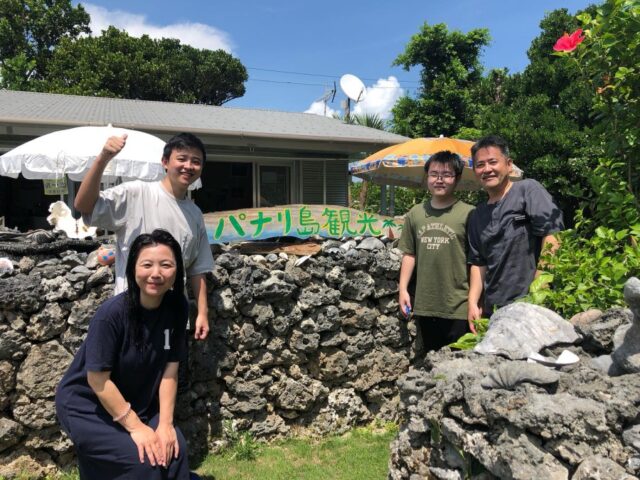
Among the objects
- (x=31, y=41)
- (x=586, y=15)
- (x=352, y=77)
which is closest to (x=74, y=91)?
(x=31, y=41)

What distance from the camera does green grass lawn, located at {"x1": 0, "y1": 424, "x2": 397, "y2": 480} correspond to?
10.3 feet

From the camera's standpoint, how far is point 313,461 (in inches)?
132

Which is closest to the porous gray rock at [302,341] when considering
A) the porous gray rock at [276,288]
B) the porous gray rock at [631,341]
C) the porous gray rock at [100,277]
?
the porous gray rock at [276,288]

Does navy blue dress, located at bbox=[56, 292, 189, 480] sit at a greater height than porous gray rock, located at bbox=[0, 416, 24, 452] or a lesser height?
greater

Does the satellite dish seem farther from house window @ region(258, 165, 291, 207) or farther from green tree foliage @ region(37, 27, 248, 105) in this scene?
green tree foliage @ region(37, 27, 248, 105)

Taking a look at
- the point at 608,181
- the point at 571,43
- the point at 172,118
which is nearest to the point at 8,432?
the point at 608,181

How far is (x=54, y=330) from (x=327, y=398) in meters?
2.00

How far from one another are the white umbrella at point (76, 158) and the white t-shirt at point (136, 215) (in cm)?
289

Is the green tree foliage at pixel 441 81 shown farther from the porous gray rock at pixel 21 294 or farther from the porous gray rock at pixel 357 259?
the porous gray rock at pixel 21 294

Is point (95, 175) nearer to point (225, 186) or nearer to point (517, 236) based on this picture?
point (517, 236)

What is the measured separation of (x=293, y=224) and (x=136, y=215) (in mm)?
1450

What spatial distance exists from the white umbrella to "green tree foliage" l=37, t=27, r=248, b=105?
12.9 m

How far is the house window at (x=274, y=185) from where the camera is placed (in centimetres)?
1083

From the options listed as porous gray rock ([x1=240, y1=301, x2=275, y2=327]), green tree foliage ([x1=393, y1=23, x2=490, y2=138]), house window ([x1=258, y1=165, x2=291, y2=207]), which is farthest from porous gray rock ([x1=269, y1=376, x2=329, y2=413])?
green tree foliage ([x1=393, y1=23, x2=490, y2=138])
